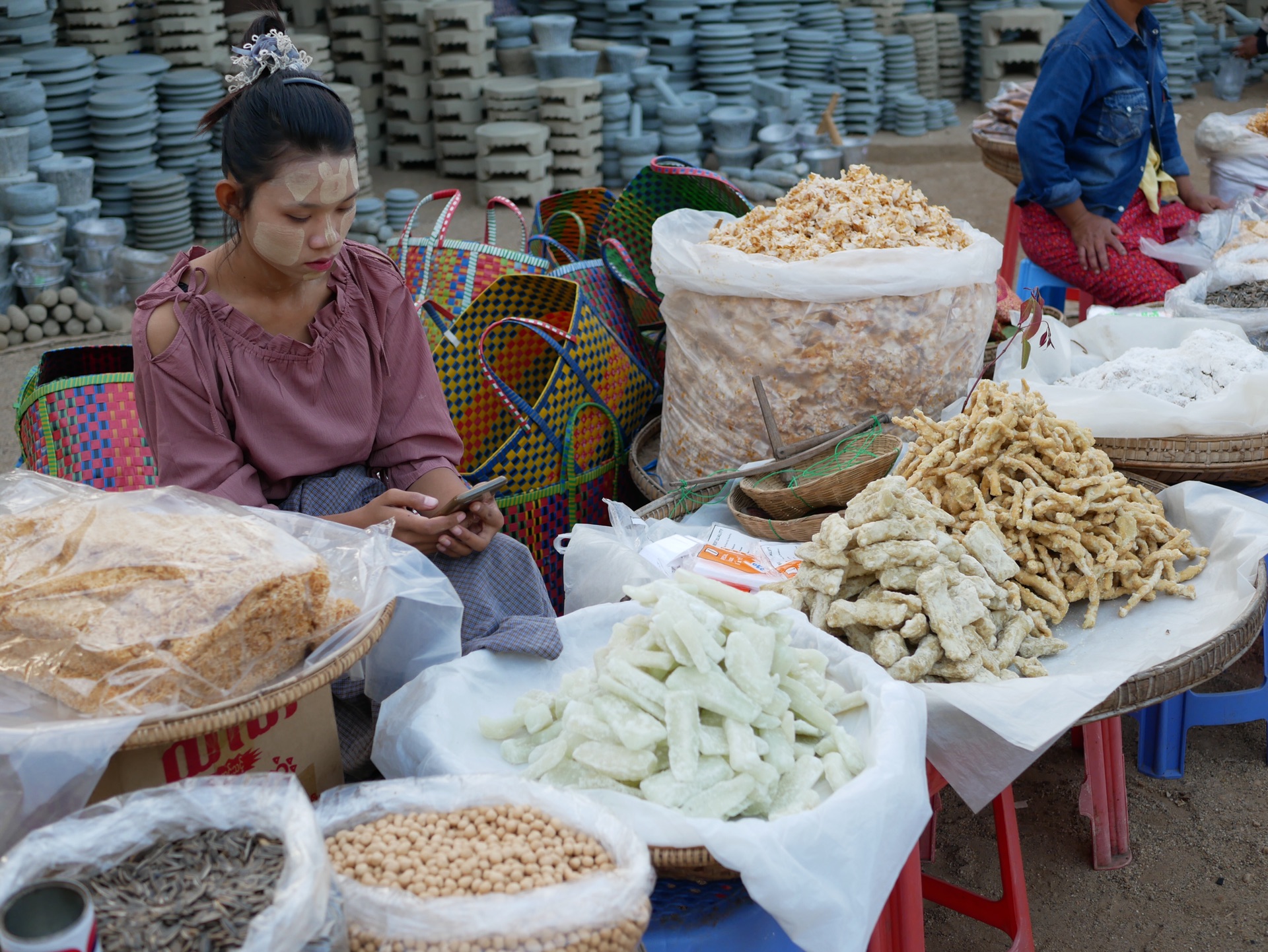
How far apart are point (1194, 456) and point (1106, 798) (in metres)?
0.62

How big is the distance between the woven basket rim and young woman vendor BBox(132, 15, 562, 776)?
74 cm

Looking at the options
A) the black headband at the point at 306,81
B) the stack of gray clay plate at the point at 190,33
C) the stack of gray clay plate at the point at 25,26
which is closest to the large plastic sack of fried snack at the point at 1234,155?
the black headband at the point at 306,81

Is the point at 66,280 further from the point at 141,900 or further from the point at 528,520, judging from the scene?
the point at 141,900

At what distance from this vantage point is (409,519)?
5.43ft

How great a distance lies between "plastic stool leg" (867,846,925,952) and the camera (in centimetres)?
142

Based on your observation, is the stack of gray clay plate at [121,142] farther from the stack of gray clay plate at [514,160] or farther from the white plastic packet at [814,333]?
the white plastic packet at [814,333]

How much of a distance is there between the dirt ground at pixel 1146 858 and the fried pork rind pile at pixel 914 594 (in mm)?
576

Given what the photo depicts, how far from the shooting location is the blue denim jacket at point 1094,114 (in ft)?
10.6

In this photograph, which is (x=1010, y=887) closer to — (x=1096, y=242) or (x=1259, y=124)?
(x=1096, y=242)

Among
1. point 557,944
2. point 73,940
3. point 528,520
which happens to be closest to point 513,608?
point 528,520

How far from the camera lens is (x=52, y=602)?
116cm

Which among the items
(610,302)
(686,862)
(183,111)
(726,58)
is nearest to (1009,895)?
(686,862)

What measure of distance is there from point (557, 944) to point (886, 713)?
19.4 inches

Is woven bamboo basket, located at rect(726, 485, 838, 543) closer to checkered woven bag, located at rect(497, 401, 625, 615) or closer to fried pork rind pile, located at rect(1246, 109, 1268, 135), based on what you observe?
checkered woven bag, located at rect(497, 401, 625, 615)
